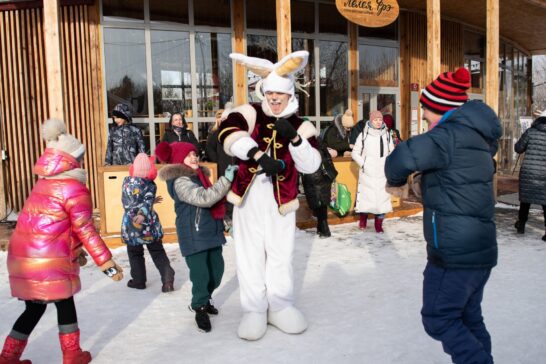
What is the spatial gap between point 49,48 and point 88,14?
9.34 feet

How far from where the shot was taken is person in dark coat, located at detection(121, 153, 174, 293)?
15.2 ft

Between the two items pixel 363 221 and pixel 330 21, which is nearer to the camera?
pixel 363 221

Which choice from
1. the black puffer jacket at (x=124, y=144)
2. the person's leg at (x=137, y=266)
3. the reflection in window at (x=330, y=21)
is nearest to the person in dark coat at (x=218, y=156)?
the black puffer jacket at (x=124, y=144)

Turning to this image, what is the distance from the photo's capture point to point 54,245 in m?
3.04

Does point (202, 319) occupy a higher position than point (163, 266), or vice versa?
point (163, 266)

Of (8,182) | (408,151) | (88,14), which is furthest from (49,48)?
(408,151)

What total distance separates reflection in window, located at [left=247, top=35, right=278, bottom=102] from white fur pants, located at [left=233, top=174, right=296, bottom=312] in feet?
20.7

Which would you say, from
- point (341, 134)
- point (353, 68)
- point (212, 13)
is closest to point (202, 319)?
point (341, 134)

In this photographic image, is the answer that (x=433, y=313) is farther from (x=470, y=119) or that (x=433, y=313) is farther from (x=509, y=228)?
(x=509, y=228)

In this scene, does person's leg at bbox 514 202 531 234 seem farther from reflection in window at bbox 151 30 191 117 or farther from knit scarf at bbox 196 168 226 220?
reflection in window at bbox 151 30 191 117

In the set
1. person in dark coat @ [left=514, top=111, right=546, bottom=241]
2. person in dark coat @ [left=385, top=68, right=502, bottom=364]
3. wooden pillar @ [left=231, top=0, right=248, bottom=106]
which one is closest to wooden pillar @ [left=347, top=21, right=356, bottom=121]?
wooden pillar @ [left=231, top=0, right=248, bottom=106]

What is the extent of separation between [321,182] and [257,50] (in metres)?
4.12

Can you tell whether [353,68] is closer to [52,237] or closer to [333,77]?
[333,77]

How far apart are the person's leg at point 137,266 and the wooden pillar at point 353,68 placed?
7119 millimetres
